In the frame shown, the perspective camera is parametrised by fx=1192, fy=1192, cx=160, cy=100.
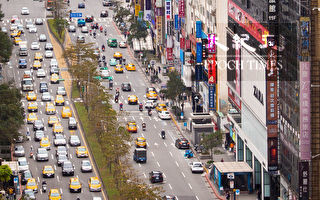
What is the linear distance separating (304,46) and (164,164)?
149 feet

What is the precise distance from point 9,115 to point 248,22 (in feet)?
126

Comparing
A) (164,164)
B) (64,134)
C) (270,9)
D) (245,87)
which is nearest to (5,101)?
(64,134)

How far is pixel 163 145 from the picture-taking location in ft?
595

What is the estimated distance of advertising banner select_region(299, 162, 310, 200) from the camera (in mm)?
132625

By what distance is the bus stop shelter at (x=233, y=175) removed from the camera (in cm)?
15588

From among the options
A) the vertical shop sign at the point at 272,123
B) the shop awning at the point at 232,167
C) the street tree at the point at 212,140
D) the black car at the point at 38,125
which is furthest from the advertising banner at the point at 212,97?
the vertical shop sign at the point at 272,123

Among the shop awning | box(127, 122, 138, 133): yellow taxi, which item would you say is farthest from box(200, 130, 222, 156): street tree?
box(127, 122, 138, 133): yellow taxi

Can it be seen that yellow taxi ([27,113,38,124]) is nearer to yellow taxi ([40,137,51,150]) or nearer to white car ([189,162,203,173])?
yellow taxi ([40,137,51,150])

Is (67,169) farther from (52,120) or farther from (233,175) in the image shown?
(52,120)

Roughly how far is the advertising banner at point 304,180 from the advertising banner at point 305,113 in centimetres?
102

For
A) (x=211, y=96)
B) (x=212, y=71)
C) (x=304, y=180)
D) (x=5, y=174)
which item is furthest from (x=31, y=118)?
(x=304, y=180)

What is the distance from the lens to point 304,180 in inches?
5226

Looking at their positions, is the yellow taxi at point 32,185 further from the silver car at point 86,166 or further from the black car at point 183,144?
the black car at point 183,144

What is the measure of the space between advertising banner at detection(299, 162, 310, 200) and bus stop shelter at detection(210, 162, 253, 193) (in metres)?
22.0
